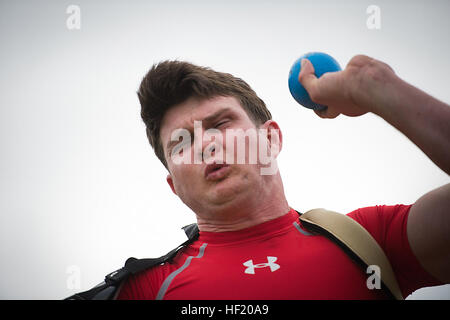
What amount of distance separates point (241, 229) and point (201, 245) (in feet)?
1.46

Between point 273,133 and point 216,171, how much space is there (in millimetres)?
952

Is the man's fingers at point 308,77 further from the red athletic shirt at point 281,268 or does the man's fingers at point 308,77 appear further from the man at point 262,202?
the red athletic shirt at point 281,268

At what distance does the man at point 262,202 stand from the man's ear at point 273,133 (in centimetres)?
1

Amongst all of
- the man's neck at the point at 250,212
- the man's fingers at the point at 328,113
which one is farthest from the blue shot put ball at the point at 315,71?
the man's neck at the point at 250,212

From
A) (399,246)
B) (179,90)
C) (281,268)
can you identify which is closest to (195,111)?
(179,90)

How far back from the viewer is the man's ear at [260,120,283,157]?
292 cm

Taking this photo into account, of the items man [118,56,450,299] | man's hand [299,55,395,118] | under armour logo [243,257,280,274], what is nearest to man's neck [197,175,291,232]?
man [118,56,450,299]

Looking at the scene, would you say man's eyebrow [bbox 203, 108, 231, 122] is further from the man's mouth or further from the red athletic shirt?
the red athletic shirt

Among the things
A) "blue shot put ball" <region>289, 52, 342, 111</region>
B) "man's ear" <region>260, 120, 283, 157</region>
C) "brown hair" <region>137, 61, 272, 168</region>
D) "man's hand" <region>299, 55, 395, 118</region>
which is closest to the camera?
"man's hand" <region>299, 55, 395, 118</region>

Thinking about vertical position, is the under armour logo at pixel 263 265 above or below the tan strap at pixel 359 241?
below

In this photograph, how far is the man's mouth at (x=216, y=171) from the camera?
7.51 ft

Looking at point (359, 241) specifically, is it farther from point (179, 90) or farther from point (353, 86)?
point (179, 90)

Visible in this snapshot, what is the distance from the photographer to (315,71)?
2.21 metres
